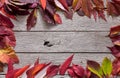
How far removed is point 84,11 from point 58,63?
0.69 feet

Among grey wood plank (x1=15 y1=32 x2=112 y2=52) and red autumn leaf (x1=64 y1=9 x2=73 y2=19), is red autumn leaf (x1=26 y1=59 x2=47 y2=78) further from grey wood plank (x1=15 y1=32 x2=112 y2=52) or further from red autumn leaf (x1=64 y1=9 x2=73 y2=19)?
red autumn leaf (x1=64 y1=9 x2=73 y2=19)

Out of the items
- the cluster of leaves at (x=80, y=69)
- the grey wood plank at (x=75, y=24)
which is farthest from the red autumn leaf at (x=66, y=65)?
the grey wood plank at (x=75, y=24)

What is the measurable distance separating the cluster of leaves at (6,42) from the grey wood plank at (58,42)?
24mm

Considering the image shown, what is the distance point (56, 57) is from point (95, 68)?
146 millimetres

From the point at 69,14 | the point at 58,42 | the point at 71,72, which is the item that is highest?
the point at 69,14

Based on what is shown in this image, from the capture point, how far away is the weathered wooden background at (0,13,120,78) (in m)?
1.14

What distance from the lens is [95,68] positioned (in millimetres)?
1140

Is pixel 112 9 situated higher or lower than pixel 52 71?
higher

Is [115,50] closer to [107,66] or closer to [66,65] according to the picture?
[107,66]

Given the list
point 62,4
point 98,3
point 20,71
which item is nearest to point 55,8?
point 62,4

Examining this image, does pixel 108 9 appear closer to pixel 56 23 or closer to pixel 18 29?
pixel 56 23

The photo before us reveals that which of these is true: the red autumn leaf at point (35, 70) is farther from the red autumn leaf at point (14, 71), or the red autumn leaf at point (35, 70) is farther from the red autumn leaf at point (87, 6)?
the red autumn leaf at point (87, 6)

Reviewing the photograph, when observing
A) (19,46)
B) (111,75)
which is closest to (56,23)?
(19,46)

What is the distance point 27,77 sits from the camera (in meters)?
1.12
